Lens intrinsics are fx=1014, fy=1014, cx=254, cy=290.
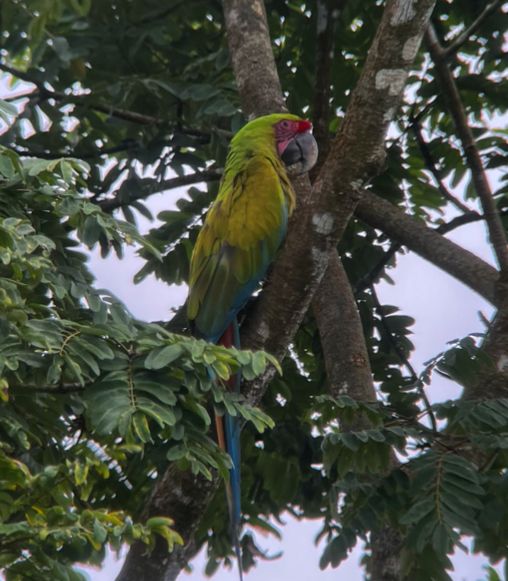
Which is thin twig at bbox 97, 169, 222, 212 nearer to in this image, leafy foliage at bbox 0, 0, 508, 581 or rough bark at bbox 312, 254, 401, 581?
leafy foliage at bbox 0, 0, 508, 581

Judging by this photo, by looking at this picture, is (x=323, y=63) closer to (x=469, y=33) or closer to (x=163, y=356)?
(x=469, y=33)

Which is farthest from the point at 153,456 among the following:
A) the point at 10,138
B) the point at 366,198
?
the point at 10,138

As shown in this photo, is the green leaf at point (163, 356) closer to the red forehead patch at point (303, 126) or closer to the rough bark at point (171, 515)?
the rough bark at point (171, 515)

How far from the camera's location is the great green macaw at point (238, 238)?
3.11 metres

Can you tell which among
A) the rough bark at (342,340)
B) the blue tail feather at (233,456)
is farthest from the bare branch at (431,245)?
the blue tail feather at (233,456)

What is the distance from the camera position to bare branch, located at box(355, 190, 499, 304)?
3367 millimetres

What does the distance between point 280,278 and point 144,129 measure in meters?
1.55

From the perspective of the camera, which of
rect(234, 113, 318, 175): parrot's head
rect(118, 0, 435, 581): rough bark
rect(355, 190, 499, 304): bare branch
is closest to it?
rect(118, 0, 435, 581): rough bark

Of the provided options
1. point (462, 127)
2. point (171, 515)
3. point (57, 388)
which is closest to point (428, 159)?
point (462, 127)

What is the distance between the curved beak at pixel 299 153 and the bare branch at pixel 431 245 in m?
0.27

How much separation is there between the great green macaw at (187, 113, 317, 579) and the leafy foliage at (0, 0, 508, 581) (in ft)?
0.72

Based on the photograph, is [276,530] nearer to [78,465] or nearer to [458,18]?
[78,465]

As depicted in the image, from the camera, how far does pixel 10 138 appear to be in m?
3.96

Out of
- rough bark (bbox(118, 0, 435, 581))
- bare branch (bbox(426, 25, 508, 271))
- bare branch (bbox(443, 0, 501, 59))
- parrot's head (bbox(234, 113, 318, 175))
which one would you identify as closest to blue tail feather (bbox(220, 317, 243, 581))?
rough bark (bbox(118, 0, 435, 581))
